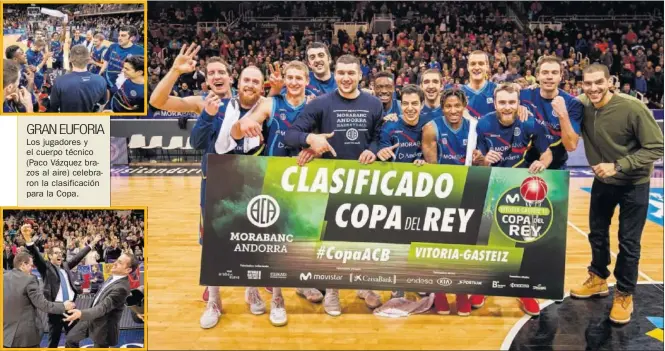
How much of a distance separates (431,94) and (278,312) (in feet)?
7.14

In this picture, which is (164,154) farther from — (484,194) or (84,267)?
(484,194)

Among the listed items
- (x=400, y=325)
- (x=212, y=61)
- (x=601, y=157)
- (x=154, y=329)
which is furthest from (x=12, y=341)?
(x=601, y=157)

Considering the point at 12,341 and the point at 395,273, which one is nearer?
the point at 12,341

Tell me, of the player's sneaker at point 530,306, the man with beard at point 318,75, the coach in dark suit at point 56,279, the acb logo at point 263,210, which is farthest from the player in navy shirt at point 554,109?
the coach in dark suit at point 56,279

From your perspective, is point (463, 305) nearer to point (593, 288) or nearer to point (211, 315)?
point (593, 288)

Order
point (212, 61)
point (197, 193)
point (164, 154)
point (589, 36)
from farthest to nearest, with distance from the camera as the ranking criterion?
1. point (589, 36)
2. point (164, 154)
3. point (197, 193)
4. point (212, 61)

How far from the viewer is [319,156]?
4.56 metres

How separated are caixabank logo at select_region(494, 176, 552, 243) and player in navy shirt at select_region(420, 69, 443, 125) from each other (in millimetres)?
855

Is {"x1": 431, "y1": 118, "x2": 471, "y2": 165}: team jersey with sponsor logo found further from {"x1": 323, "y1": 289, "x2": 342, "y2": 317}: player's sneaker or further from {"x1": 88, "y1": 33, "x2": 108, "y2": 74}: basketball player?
{"x1": 88, "y1": 33, "x2": 108, "y2": 74}: basketball player

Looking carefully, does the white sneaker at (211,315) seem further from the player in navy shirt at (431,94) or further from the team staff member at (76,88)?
the team staff member at (76,88)

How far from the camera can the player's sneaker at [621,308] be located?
4.70 metres

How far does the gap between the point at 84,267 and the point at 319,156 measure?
2.00 metres

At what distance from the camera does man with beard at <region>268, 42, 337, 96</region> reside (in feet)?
16.0

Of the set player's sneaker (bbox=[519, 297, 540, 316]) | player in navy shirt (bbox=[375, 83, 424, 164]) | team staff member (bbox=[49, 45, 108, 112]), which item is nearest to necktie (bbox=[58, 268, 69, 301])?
team staff member (bbox=[49, 45, 108, 112])
